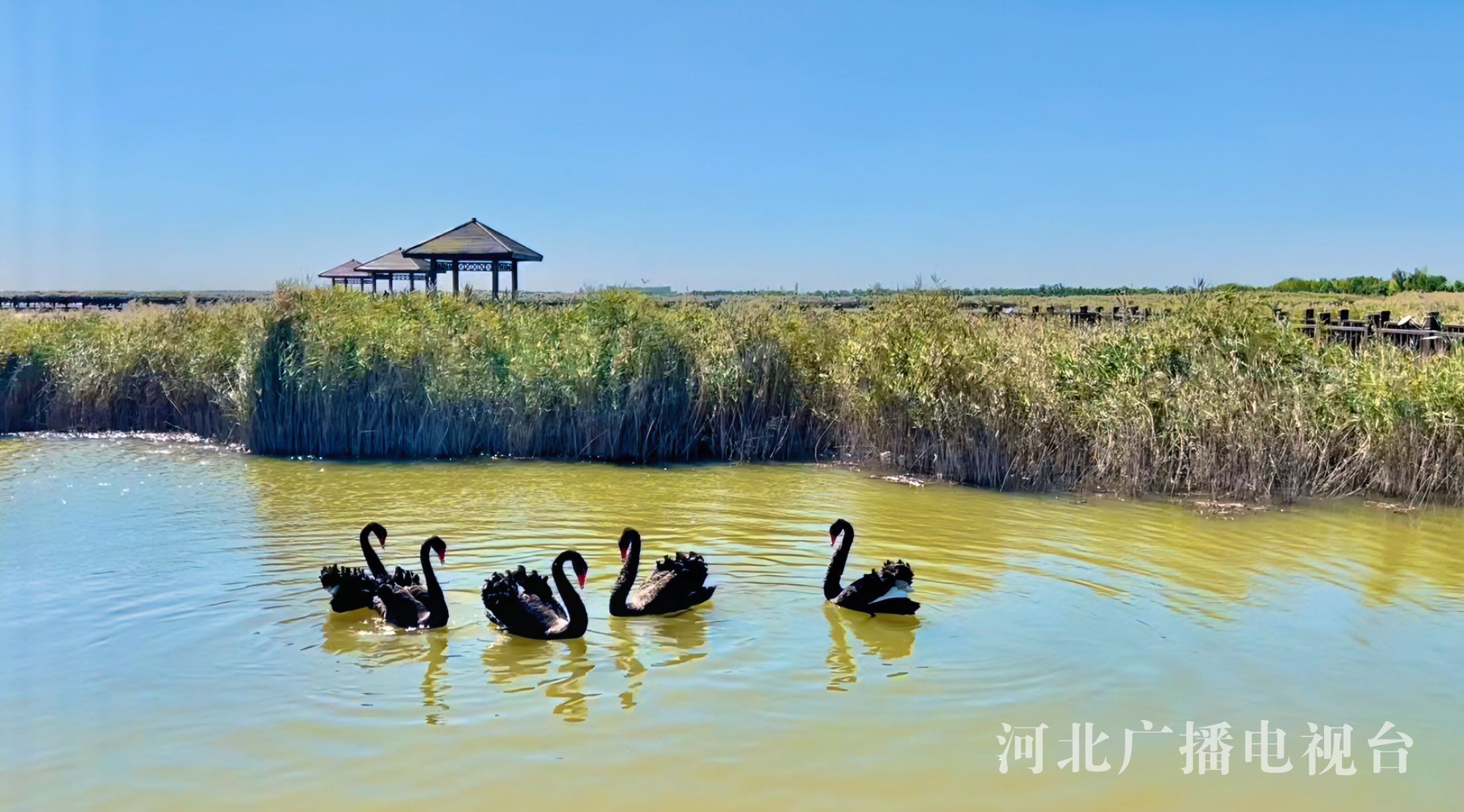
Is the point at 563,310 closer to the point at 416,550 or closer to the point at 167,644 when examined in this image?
the point at 416,550

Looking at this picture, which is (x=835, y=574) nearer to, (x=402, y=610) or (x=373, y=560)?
(x=402, y=610)

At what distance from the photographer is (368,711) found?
20.6 feet

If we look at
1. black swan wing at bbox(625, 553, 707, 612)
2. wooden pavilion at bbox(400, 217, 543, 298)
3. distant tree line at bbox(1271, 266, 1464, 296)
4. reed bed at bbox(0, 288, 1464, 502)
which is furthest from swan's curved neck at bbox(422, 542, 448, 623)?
distant tree line at bbox(1271, 266, 1464, 296)

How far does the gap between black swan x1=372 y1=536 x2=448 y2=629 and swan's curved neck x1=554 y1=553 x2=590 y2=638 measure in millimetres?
913

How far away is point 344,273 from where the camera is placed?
4362 centimetres

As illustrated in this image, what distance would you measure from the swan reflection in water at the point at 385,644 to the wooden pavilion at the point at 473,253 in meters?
21.2

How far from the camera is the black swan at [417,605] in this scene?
7.87 m


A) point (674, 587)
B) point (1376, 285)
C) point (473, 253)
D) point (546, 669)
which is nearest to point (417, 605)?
point (546, 669)

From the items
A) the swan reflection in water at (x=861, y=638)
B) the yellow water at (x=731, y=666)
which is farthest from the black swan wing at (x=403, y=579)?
the swan reflection in water at (x=861, y=638)

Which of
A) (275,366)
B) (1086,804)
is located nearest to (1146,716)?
(1086,804)

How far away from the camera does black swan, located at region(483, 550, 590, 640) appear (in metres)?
7.63

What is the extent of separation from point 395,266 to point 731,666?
106 feet

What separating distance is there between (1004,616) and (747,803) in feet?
12.0

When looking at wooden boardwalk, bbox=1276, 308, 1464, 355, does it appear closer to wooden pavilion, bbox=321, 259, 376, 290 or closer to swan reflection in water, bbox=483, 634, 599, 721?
swan reflection in water, bbox=483, 634, 599, 721
